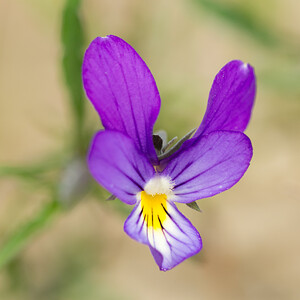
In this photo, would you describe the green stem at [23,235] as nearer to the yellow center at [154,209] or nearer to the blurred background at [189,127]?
the yellow center at [154,209]

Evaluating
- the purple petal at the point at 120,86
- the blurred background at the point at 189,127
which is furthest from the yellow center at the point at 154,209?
the blurred background at the point at 189,127

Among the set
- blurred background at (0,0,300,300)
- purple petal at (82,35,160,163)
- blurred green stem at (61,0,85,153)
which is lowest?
blurred background at (0,0,300,300)

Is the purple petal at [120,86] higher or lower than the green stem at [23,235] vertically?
higher

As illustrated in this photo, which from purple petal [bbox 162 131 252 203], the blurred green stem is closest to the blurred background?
the blurred green stem

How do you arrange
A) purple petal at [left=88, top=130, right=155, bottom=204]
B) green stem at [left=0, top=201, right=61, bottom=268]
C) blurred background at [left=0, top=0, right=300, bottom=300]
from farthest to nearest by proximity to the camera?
blurred background at [left=0, top=0, right=300, bottom=300] < green stem at [left=0, top=201, right=61, bottom=268] < purple petal at [left=88, top=130, right=155, bottom=204]

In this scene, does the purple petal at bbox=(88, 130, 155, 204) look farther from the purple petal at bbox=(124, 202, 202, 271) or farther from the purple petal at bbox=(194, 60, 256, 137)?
the purple petal at bbox=(194, 60, 256, 137)

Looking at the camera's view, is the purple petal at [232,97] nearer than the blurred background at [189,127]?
Yes

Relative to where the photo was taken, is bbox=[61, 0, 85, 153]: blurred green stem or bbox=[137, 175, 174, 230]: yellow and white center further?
bbox=[61, 0, 85, 153]: blurred green stem
